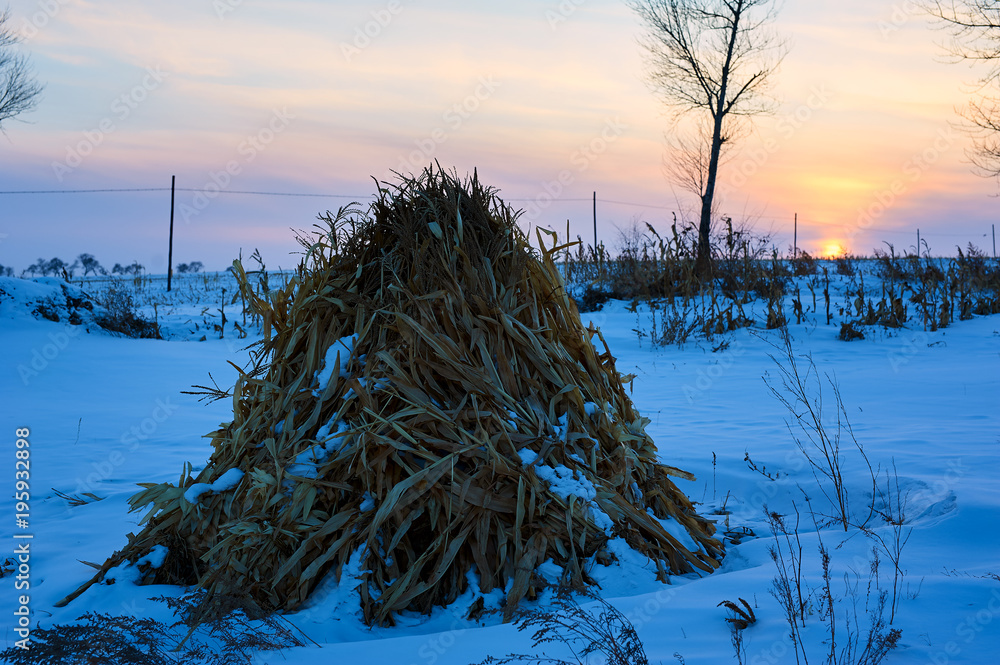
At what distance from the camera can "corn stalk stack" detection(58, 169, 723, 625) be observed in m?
2.52

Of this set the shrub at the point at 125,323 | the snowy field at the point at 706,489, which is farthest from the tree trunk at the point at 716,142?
the shrub at the point at 125,323

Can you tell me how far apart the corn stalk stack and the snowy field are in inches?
6.3

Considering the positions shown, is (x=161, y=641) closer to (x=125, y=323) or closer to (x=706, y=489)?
(x=706, y=489)

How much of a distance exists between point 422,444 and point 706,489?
237cm

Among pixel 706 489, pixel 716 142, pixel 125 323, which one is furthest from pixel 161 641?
pixel 716 142

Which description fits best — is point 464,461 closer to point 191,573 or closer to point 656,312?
point 191,573

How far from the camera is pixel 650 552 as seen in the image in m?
2.74

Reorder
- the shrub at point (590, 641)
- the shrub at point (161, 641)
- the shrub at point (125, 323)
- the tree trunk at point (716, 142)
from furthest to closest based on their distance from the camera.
→ the tree trunk at point (716, 142)
the shrub at point (125, 323)
the shrub at point (161, 641)
the shrub at point (590, 641)

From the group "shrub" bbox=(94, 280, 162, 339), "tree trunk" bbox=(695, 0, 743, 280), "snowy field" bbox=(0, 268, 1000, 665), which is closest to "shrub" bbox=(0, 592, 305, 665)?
"snowy field" bbox=(0, 268, 1000, 665)

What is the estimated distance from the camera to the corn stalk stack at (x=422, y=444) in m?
2.52

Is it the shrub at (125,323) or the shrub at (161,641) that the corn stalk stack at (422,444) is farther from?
the shrub at (125,323)

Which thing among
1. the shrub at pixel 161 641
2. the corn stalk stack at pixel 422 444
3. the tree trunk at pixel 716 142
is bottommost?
the shrub at pixel 161 641

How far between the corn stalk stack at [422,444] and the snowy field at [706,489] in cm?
16

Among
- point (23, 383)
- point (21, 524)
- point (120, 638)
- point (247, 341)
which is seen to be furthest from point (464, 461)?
point (247, 341)
